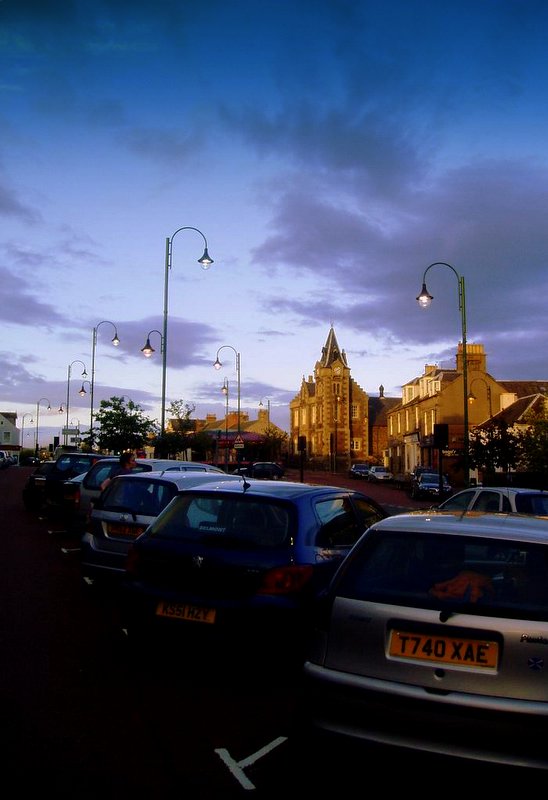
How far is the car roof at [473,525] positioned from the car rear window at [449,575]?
0.16 feet

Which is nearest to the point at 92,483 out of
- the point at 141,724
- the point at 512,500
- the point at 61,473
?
the point at 61,473

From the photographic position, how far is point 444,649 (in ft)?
12.6

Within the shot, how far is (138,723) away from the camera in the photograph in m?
5.09

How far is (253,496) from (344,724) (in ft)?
9.15

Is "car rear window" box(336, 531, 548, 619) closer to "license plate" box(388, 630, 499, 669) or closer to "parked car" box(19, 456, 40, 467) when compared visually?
"license plate" box(388, 630, 499, 669)

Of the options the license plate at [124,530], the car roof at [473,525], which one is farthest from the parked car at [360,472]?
the car roof at [473,525]

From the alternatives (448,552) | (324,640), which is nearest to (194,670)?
(324,640)

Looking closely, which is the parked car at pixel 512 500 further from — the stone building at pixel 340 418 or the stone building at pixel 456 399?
the stone building at pixel 340 418

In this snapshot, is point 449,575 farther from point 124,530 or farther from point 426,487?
point 426,487

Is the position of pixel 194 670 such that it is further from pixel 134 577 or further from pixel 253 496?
pixel 253 496

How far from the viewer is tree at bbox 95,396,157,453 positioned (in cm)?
4715

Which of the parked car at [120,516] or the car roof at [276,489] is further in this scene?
the parked car at [120,516]

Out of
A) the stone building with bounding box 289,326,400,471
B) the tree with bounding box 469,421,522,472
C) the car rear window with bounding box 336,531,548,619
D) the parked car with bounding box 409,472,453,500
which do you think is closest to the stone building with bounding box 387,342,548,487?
the parked car with bounding box 409,472,453,500

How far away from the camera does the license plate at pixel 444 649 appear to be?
148 inches
